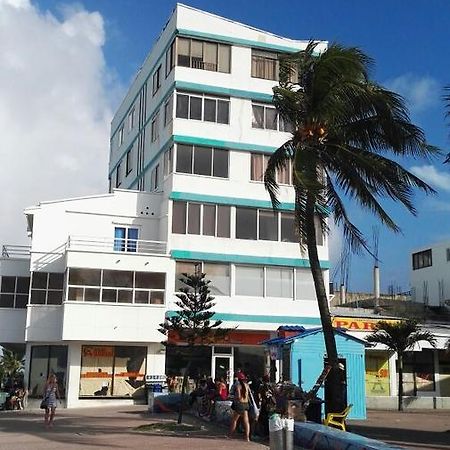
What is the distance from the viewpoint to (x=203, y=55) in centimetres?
3684

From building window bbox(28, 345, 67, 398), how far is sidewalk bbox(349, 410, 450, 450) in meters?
16.1

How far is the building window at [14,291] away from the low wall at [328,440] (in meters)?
23.9

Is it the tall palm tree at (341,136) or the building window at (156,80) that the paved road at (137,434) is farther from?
the building window at (156,80)

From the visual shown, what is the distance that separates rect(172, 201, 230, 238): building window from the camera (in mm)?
35031

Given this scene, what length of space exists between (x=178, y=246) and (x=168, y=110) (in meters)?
7.70

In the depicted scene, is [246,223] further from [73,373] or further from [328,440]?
[328,440]

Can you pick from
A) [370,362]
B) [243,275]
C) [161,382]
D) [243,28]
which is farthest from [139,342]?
[243,28]

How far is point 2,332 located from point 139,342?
7.48 metres

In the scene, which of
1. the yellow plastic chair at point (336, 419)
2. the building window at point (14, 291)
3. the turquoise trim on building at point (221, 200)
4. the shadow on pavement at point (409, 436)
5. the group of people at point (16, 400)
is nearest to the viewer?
the yellow plastic chair at point (336, 419)

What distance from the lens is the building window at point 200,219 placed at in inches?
1379

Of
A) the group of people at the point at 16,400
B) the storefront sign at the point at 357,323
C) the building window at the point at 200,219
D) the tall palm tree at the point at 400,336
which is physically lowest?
the group of people at the point at 16,400

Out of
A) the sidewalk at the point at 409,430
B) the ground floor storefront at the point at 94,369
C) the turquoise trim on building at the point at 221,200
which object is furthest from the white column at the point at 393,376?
the ground floor storefront at the point at 94,369

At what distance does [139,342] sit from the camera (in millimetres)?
32500

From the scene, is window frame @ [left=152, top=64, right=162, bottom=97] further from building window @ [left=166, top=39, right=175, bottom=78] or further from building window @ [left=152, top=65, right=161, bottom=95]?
building window @ [left=166, top=39, right=175, bottom=78]
